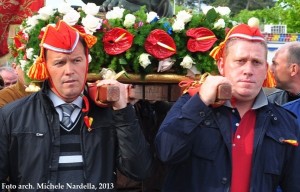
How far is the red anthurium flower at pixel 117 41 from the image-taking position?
3307 mm

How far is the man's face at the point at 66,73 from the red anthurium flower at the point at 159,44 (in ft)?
2.41

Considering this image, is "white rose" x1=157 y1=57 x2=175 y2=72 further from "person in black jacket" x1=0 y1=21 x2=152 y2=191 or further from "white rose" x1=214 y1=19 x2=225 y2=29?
"person in black jacket" x1=0 y1=21 x2=152 y2=191

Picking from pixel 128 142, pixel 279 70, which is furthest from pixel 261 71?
pixel 279 70

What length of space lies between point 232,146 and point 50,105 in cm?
95

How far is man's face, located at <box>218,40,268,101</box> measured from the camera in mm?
2672

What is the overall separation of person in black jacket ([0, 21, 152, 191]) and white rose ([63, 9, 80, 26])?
43 centimetres

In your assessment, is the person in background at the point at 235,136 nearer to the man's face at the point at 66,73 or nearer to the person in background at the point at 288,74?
the man's face at the point at 66,73

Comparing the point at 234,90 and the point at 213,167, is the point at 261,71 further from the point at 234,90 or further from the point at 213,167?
the point at 213,167

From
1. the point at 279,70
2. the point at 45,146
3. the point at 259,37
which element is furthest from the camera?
the point at 279,70

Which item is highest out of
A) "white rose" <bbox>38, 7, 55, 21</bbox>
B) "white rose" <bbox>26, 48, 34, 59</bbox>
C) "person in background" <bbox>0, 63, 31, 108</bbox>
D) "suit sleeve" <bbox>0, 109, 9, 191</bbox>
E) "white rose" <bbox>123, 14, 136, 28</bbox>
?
"white rose" <bbox>38, 7, 55, 21</bbox>

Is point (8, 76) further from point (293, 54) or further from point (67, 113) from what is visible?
point (67, 113)

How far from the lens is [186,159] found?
8.66 feet

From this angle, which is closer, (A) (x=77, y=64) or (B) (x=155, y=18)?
(A) (x=77, y=64)

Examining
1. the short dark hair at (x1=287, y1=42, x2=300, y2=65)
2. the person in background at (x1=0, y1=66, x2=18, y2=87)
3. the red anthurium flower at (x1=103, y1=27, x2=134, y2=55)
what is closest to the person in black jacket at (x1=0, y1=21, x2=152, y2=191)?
the red anthurium flower at (x1=103, y1=27, x2=134, y2=55)
